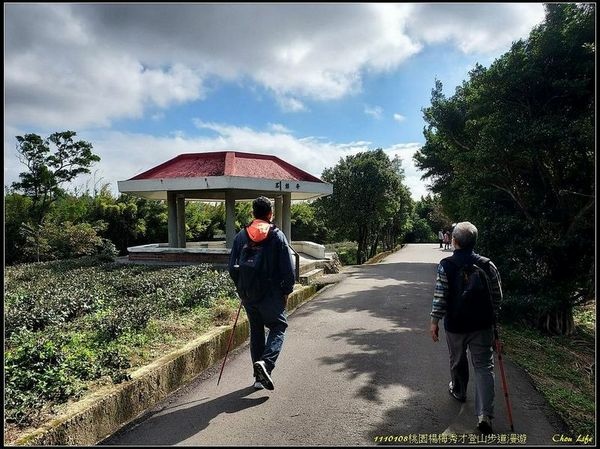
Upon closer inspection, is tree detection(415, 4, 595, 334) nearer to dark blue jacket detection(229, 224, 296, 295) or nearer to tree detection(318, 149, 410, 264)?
dark blue jacket detection(229, 224, 296, 295)

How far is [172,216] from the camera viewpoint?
1398cm

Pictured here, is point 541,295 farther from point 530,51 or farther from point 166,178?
point 166,178

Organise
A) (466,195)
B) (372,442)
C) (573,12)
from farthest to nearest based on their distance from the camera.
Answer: (466,195) → (573,12) → (372,442)

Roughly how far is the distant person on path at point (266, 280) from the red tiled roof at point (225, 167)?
28.5 feet

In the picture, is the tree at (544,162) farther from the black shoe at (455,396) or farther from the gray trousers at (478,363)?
the gray trousers at (478,363)

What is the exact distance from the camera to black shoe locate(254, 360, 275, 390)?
155 inches

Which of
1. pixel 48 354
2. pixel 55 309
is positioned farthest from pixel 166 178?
pixel 48 354

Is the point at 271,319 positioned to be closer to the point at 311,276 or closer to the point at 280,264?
the point at 280,264

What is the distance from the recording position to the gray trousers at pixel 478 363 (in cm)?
335

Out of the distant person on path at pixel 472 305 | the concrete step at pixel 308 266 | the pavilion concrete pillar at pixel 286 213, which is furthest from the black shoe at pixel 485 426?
the pavilion concrete pillar at pixel 286 213

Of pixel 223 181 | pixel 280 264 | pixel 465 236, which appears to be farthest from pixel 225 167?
pixel 465 236

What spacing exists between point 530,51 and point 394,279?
7102mm

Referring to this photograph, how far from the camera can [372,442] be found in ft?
10.3

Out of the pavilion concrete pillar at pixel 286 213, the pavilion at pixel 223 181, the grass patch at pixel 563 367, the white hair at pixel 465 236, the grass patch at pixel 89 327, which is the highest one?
the pavilion at pixel 223 181
